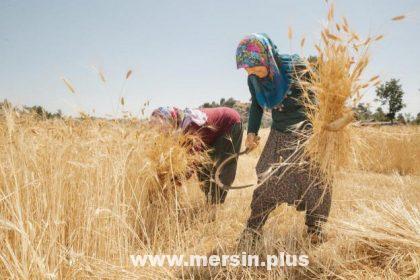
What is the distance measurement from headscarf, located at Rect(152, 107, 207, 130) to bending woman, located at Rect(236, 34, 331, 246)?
0.78m

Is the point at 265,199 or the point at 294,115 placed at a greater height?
the point at 294,115

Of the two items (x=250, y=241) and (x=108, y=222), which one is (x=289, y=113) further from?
(x=108, y=222)

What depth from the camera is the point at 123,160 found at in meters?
1.84

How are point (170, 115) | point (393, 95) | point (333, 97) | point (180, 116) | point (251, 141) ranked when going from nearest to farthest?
point (333, 97)
point (251, 141)
point (170, 115)
point (180, 116)
point (393, 95)

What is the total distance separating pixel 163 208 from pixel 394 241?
1486 mm

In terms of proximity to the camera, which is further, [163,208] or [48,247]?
[163,208]

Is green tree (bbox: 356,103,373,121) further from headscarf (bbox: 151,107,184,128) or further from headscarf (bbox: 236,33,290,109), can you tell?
headscarf (bbox: 151,107,184,128)

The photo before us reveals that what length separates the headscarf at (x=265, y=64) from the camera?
2047mm

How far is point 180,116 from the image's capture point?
288cm

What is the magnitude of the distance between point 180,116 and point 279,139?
107 centimetres

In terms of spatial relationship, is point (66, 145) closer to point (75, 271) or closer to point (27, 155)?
point (27, 155)

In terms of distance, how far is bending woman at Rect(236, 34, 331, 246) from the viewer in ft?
6.68

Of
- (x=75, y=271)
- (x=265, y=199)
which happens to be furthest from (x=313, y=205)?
(x=75, y=271)

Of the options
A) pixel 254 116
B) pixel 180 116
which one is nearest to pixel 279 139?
pixel 254 116
